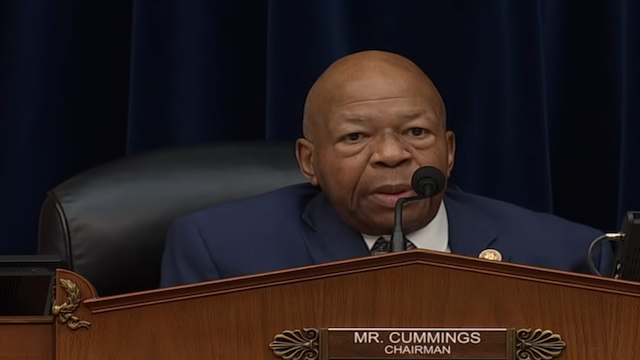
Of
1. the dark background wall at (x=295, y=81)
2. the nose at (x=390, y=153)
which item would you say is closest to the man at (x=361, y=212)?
the nose at (x=390, y=153)

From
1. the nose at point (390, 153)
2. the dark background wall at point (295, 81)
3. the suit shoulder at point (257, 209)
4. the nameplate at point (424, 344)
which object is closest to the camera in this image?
the nameplate at point (424, 344)

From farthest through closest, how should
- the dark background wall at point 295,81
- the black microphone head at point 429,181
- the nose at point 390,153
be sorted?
the dark background wall at point 295,81
the nose at point 390,153
the black microphone head at point 429,181

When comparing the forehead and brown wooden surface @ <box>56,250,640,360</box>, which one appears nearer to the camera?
brown wooden surface @ <box>56,250,640,360</box>

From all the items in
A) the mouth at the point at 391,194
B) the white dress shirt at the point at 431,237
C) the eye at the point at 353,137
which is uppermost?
the eye at the point at 353,137

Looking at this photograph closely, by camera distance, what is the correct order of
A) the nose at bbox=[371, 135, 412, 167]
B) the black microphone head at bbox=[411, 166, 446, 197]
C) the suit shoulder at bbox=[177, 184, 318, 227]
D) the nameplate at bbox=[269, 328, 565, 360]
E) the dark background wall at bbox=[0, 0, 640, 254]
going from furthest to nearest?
the dark background wall at bbox=[0, 0, 640, 254]
the suit shoulder at bbox=[177, 184, 318, 227]
the nose at bbox=[371, 135, 412, 167]
the black microphone head at bbox=[411, 166, 446, 197]
the nameplate at bbox=[269, 328, 565, 360]

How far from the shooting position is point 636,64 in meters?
2.92

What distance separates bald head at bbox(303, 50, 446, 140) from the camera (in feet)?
7.27

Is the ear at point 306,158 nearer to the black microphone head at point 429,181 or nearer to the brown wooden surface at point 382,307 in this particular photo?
the black microphone head at point 429,181

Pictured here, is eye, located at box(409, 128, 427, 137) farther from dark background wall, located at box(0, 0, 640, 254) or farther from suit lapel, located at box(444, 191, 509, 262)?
dark background wall, located at box(0, 0, 640, 254)

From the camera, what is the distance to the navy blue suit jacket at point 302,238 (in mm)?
2197

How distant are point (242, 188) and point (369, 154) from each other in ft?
1.07

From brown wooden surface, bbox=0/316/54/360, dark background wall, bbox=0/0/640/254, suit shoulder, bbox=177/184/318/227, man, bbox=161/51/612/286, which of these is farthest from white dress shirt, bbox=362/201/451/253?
brown wooden surface, bbox=0/316/54/360

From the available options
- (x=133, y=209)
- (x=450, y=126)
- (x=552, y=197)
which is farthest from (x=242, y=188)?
(x=552, y=197)

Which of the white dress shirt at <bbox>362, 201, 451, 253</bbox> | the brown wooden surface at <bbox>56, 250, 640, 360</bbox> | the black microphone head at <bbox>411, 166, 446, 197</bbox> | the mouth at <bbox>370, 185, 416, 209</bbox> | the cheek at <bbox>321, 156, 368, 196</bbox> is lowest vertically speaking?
the brown wooden surface at <bbox>56, 250, 640, 360</bbox>
